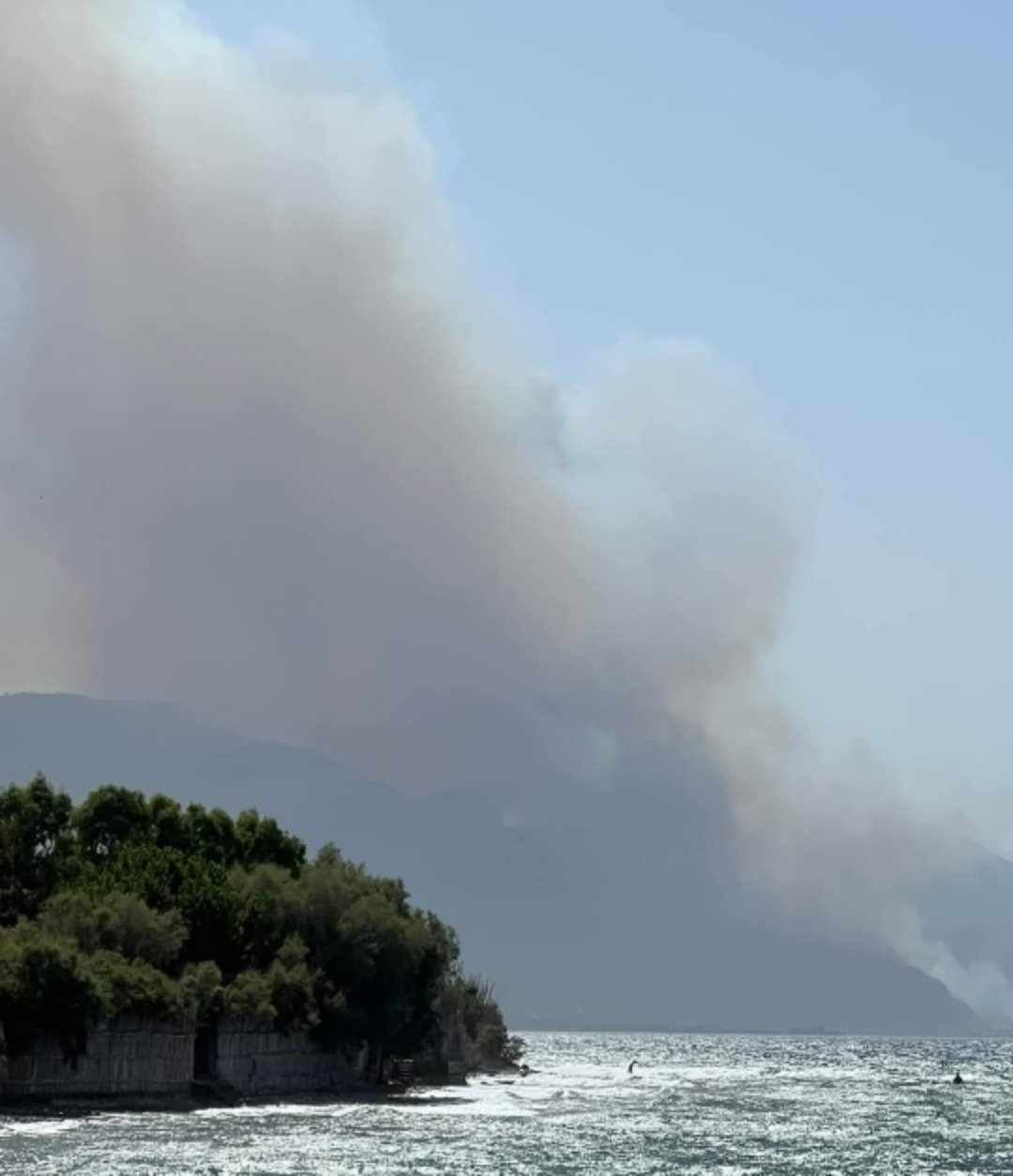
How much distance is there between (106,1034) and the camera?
104625mm

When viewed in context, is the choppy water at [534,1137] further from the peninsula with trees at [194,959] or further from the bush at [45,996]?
the bush at [45,996]

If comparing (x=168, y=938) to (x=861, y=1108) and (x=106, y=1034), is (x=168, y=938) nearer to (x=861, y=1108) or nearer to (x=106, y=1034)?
(x=106, y=1034)

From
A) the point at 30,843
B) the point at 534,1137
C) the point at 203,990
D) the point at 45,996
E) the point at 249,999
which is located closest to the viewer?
the point at 534,1137

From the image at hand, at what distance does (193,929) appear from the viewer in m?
124

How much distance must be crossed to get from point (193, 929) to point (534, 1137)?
3475 cm

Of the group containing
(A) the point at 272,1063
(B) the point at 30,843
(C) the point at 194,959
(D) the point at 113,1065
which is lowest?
(D) the point at 113,1065

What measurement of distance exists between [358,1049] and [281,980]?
386 inches

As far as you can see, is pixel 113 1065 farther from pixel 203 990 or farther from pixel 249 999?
pixel 249 999

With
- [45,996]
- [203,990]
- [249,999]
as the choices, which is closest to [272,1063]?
[249,999]

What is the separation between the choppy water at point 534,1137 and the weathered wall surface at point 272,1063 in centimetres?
555

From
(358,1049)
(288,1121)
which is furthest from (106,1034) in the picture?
(358,1049)

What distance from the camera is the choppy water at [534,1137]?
3063 inches

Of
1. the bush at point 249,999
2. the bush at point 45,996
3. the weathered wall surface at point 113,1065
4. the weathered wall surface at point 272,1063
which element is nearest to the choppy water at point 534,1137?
the weathered wall surface at point 113,1065

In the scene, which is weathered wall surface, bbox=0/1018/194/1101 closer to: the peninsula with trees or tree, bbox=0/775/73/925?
the peninsula with trees
